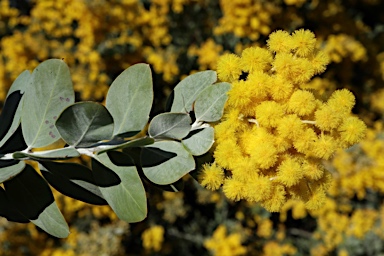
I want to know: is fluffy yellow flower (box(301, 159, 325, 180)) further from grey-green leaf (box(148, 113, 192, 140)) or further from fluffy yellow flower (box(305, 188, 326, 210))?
grey-green leaf (box(148, 113, 192, 140))

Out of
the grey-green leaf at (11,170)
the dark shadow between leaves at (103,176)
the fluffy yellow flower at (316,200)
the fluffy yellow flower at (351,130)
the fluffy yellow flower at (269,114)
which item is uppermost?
the fluffy yellow flower at (269,114)

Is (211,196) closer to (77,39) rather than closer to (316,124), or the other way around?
(77,39)

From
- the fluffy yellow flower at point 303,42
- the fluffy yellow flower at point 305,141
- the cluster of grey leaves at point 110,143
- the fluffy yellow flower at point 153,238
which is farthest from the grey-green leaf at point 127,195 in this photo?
the fluffy yellow flower at point 153,238

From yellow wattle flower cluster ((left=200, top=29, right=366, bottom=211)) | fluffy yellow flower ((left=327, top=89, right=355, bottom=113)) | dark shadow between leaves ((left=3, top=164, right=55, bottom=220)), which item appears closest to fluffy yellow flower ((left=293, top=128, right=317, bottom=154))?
yellow wattle flower cluster ((left=200, top=29, right=366, bottom=211))

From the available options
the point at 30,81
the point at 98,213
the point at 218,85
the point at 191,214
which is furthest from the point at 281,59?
the point at 191,214

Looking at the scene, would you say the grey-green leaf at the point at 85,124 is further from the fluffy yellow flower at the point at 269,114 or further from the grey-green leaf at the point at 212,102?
the fluffy yellow flower at the point at 269,114

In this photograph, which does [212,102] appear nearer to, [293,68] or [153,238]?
[293,68]

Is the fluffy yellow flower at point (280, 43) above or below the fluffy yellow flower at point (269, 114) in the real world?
above

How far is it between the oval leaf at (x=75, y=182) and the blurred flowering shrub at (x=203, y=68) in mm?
2128

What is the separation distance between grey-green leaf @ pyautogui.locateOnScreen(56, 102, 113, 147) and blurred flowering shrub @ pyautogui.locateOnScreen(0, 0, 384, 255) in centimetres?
224

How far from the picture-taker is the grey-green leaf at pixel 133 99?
106 cm

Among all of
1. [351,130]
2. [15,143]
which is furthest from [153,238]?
[351,130]

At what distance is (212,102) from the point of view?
3.51 feet

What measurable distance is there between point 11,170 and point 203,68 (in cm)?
312
